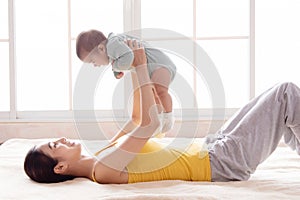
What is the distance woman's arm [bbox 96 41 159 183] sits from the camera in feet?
4.82

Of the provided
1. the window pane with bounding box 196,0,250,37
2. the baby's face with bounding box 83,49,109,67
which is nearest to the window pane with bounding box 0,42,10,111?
the window pane with bounding box 196,0,250,37

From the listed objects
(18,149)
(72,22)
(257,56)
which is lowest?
(18,149)

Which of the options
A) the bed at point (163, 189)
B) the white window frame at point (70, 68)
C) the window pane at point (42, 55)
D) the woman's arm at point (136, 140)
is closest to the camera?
the bed at point (163, 189)

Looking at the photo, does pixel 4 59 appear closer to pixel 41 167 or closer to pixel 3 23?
pixel 3 23

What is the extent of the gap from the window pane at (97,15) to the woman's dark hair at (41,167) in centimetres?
151

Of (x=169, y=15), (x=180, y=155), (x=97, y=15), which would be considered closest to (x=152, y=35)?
(x=169, y=15)

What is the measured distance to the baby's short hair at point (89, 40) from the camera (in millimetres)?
1767

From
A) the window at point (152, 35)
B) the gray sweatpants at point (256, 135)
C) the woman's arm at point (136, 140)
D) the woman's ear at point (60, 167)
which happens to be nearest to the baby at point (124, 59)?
the woman's arm at point (136, 140)

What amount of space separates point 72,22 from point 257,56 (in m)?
1.22

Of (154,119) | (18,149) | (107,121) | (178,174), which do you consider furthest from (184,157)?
(107,121)

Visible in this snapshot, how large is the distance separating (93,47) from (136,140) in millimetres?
488

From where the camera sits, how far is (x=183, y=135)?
7.05 feet

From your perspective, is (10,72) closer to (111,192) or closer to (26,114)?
(26,114)

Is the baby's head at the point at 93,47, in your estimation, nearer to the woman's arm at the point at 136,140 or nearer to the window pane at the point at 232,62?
the woman's arm at the point at 136,140
